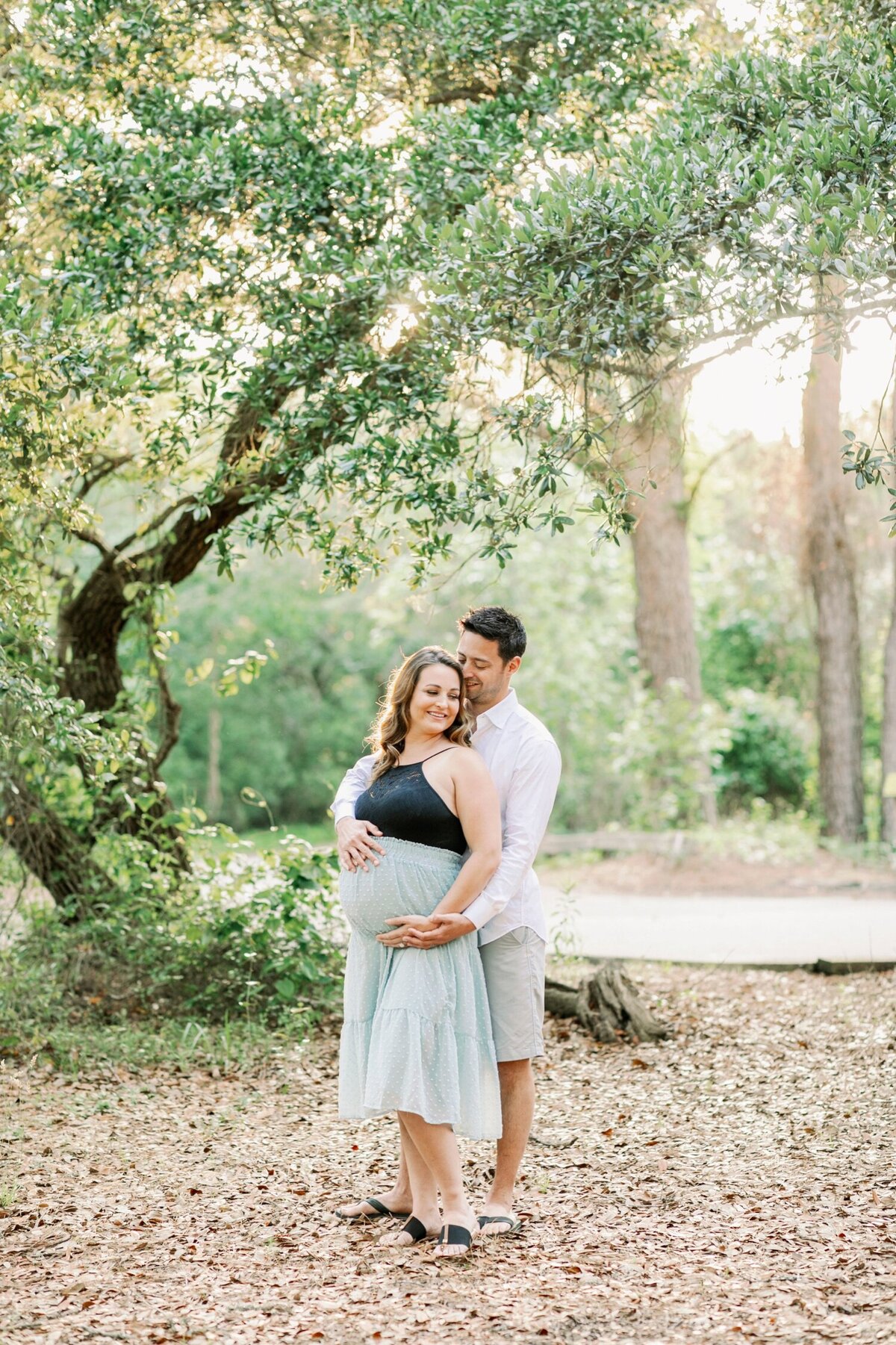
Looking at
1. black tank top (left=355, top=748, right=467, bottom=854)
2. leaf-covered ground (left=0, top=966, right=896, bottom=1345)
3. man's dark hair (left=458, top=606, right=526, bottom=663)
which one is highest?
man's dark hair (left=458, top=606, right=526, bottom=663)

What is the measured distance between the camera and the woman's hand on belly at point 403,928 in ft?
12.3

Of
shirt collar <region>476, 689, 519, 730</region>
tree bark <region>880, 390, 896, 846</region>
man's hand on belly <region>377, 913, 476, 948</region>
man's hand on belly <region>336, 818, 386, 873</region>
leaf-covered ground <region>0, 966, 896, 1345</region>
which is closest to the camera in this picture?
leaf-covered ground <region>0, 966, 896, 1345</region>

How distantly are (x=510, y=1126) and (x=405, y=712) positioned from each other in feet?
4.28

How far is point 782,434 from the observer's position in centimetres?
1430

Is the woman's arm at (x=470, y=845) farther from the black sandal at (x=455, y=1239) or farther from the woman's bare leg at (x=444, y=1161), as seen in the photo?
the black sandal at (x=455, y=1239)

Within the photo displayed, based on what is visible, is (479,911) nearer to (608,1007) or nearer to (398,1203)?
(398,1203)

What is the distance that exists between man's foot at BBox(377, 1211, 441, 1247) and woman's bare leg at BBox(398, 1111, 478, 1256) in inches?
3.3

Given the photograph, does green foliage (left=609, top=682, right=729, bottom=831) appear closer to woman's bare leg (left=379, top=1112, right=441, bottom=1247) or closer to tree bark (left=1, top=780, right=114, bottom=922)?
tree bark (left=1, top=780, right=114, bottom=922)

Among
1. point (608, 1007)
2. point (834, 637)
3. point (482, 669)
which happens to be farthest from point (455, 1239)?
point (834, 637)

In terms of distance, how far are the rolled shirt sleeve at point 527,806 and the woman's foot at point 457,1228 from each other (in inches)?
33.0

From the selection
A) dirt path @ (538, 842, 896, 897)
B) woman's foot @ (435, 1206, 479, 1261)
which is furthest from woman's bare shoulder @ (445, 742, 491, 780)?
dirt path @ (538, 842, 896, 897)

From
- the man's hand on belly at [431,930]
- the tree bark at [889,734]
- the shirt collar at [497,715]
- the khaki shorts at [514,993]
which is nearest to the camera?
the man's hand on belly at [431,930]

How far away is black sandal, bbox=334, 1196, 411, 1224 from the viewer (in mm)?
4156

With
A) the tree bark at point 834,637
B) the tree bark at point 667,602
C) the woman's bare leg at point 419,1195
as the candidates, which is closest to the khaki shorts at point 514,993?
the woman's bare leg at point 419,1195
